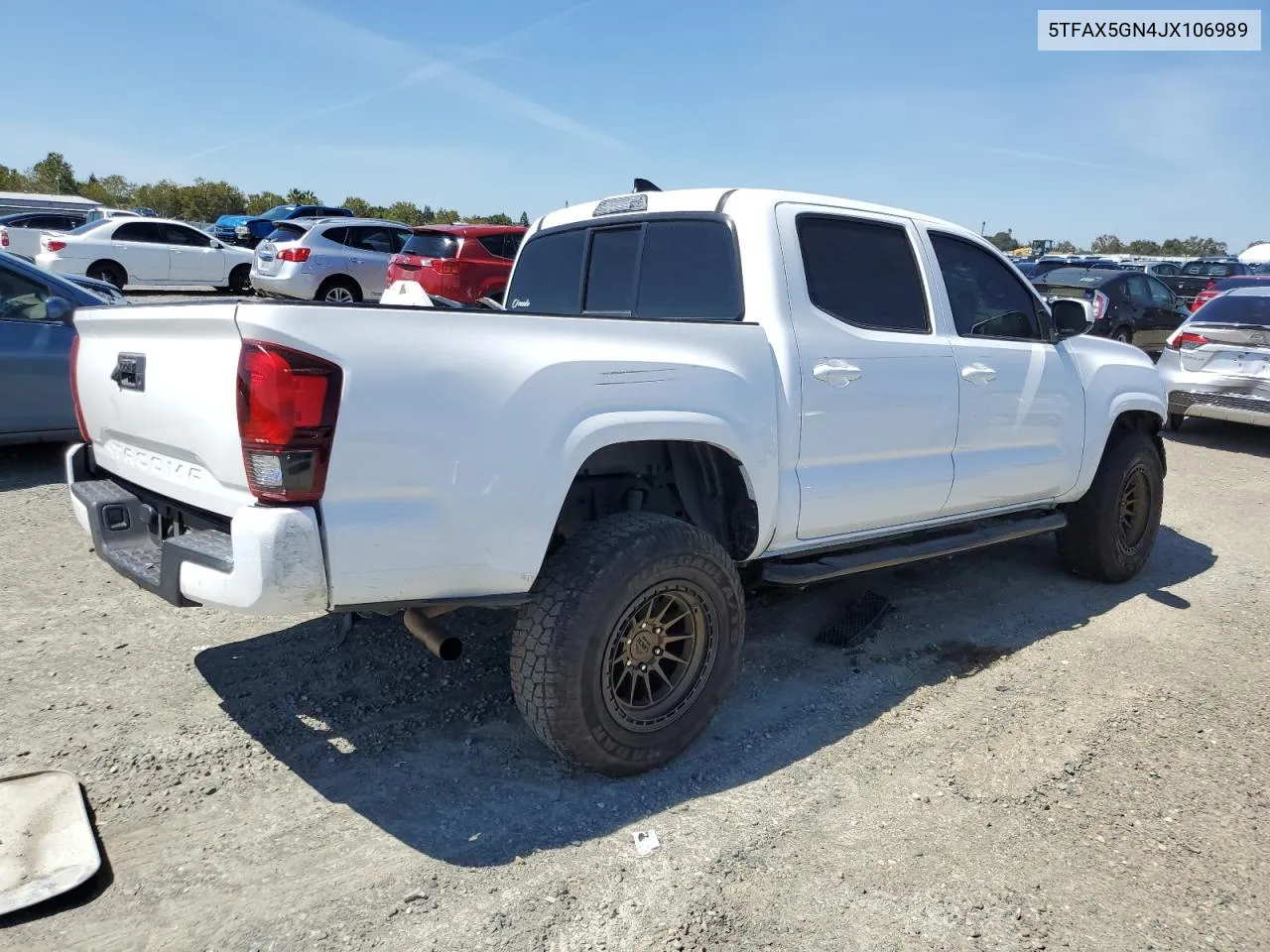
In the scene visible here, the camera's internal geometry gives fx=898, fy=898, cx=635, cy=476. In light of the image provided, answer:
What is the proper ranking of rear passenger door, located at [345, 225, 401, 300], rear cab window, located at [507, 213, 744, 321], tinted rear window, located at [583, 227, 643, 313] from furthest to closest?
rear passenger door, located at [345, 225, 401, 300], tinted rear window, located at [583, 227, 643, 313], rear cab window, located at [507, 213, 744, 321]

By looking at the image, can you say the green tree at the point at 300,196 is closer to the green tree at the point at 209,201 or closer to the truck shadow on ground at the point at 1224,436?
the green tree at the point at 209,201

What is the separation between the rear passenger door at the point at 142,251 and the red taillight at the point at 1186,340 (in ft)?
54.9

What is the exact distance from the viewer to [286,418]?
231cm

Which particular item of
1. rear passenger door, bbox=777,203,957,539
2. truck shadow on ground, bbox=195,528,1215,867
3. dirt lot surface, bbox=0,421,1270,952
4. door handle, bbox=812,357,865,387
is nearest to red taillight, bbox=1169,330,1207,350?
truck shadow on ground, bbox=195,528,1215,867

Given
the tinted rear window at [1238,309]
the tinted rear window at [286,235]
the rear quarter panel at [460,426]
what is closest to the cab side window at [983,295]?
the rear quarter panel at [460,426]

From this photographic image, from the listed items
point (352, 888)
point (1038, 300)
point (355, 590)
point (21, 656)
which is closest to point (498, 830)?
point (352, 888)

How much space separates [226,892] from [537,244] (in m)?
3.19

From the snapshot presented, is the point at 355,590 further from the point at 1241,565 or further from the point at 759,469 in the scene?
the point at 1241,565

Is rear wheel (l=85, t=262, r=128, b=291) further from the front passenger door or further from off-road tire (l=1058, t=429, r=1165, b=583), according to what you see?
off-road tire (l=1058, t=429, r=1165, b=583)

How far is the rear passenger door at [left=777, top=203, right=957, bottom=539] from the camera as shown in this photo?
3453 mm

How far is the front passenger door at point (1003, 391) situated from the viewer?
161 inches

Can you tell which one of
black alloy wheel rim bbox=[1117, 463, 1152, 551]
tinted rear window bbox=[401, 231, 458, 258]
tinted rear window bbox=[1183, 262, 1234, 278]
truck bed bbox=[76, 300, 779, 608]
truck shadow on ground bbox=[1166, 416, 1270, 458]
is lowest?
truck shadow on ground bbox=[1166, 416, 1270, 458]

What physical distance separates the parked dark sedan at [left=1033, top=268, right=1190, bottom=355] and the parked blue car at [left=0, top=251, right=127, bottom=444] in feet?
42.7

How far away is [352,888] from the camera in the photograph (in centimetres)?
245
